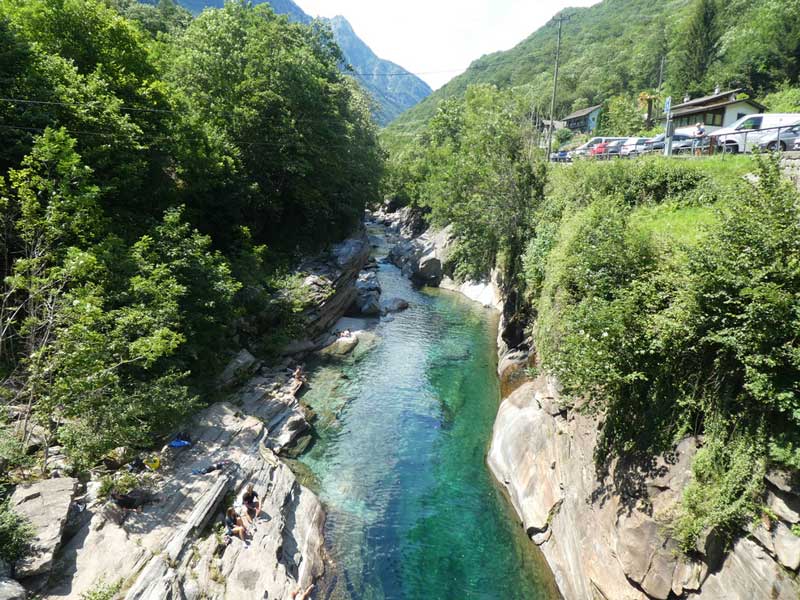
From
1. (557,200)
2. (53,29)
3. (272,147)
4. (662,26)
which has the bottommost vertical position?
(557,200)

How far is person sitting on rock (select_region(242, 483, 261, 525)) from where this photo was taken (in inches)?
562

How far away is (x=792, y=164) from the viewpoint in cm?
1502

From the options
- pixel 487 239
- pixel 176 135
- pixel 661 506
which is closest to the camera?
pixel 661 506

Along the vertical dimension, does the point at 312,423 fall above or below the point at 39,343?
below

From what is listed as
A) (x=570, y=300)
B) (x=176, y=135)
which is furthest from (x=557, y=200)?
(x=176, y=135)

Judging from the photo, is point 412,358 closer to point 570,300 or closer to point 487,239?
point 487,239

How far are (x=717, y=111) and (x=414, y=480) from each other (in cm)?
4956

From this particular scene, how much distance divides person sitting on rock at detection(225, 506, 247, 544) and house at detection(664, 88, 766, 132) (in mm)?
49532

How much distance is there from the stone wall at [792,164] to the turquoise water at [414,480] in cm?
1466

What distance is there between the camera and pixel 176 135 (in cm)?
2375

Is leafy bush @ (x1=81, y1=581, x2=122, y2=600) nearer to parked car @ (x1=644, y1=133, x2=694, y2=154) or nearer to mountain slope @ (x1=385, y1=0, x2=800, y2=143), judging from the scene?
parked car @ (x1=644, y1=133, x2=694, y2=154)

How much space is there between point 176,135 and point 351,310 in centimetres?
1765

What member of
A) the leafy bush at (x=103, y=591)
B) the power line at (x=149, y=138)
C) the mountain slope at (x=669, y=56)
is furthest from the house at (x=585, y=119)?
the leafy bush at (x=103, y=591)

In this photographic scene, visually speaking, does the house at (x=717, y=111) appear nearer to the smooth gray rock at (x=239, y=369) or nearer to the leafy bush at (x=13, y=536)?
the smooth gray rock at (x=239, y=369)
